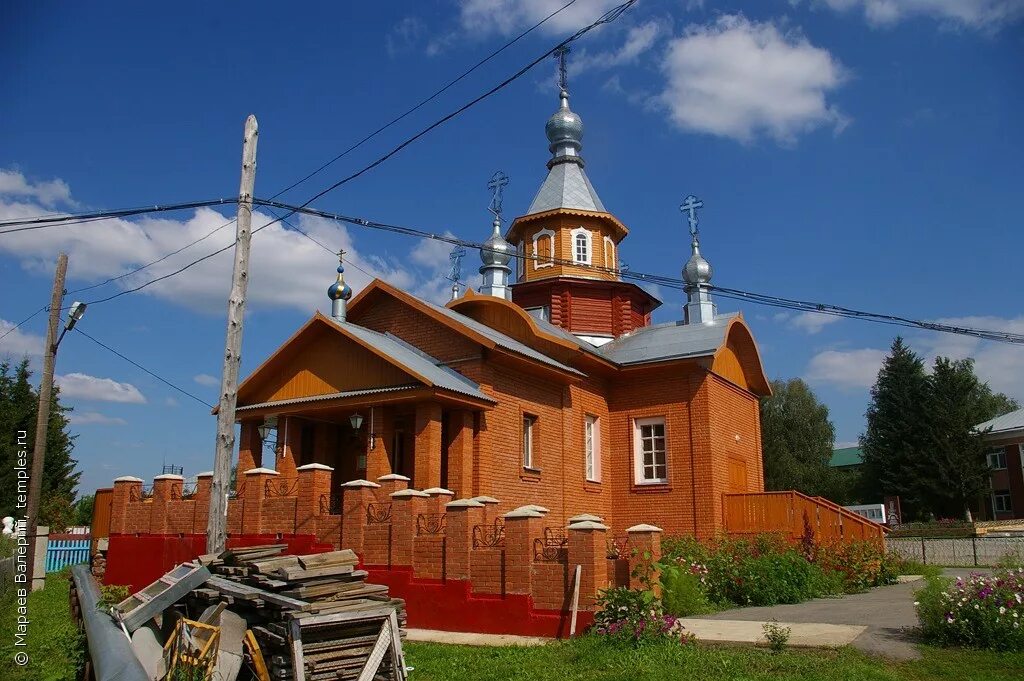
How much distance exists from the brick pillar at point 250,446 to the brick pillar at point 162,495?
144cm

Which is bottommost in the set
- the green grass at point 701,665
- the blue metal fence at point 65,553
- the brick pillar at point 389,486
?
the green grass at point 701,665

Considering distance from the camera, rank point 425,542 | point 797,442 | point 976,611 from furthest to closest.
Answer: point 797,442 < point 425,542 < point 976,611

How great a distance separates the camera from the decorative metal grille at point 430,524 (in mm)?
11180

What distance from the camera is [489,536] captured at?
1068 cm

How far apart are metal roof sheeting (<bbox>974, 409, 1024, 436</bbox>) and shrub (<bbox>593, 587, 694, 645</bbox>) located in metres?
33.0

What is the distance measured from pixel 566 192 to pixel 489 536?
517 inches

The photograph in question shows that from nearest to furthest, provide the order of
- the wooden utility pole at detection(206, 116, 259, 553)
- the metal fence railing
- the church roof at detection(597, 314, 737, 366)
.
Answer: the wooden utility pole at detection(206, 116, 259, 553) < the church roof at detection(597, 314, 737, 366) < the metal fence railing

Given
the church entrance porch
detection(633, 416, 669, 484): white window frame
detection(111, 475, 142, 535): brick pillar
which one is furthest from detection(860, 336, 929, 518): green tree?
detection(111, 475, 142, 535): brick pillar

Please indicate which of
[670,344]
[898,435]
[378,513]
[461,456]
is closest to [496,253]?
[670,344]

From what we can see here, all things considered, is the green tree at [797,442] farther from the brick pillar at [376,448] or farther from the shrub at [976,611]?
the shrub at [976,611]

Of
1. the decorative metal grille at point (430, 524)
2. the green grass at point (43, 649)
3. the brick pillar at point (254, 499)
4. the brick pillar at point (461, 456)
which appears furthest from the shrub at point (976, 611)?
the brick pillar at point (254, 499)

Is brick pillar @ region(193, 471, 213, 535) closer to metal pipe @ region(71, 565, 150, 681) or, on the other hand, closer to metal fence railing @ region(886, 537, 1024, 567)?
metal pipe @ region(71, 565, 150, 681)

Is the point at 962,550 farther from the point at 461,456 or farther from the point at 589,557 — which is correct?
the point at 589,557

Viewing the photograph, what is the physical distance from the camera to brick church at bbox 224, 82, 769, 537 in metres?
14.0
